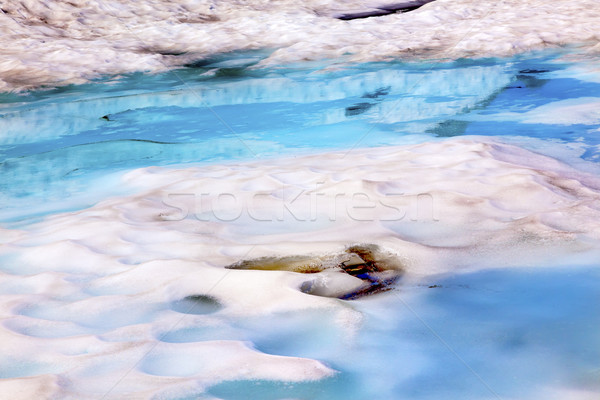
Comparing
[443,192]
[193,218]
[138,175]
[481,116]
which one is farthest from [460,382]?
[481,116]

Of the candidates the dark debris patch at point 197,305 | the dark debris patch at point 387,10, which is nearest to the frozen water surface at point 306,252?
the dark debris patch at point 197,305

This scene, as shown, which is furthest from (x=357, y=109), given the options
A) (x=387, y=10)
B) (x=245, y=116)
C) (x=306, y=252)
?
(x=387, y=10)

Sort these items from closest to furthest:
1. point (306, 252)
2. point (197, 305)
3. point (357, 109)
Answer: point (197, 305), point (306, 252), point (357, 109)

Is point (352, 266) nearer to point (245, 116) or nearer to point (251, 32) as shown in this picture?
point (245, 116)

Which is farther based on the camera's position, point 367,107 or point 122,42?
point 122,42

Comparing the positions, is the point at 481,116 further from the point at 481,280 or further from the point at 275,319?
the point at 275,319

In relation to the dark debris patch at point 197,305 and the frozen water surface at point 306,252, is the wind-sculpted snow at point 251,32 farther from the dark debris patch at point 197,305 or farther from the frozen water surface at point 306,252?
the dark debris patch at point 197,305
